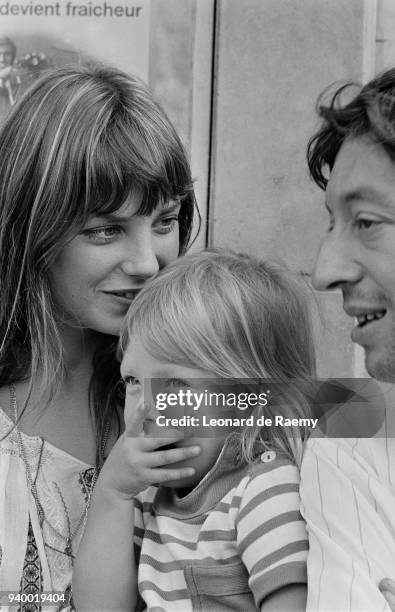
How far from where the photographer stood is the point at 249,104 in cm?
212

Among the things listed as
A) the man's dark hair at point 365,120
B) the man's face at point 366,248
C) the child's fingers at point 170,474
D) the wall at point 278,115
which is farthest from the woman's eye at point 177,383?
the wall at point 278,115

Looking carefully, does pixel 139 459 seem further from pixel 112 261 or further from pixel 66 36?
pixel 66 36

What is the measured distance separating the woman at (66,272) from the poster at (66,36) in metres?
0.43

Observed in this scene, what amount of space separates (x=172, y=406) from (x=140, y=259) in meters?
0.25

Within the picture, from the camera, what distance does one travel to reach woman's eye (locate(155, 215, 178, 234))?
4.92 ft

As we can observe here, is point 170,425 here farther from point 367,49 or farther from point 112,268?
point 367,49

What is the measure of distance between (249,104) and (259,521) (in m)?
1.15

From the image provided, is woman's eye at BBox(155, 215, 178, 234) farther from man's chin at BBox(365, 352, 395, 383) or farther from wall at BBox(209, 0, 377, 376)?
wall at BBox(209, 0, 377, 376)

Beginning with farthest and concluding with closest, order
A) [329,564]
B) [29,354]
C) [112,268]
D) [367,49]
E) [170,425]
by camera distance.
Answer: [367,49]
[29,354]
[112,268]
[170,425]
[329,564]

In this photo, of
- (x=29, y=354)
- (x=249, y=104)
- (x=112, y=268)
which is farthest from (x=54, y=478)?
(x=249, y=104)

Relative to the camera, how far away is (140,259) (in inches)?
56.9

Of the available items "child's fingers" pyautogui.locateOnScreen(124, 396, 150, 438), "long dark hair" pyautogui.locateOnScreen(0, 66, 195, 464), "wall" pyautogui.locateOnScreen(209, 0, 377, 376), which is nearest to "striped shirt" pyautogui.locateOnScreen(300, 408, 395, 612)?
"child's fingers" pyautogui.locateOnScreen(124, 396, 150, 438)

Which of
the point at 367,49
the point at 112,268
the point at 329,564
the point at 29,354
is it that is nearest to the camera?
the point at 329,564

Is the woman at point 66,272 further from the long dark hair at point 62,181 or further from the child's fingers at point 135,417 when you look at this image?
the child's fingers at point 135,417
